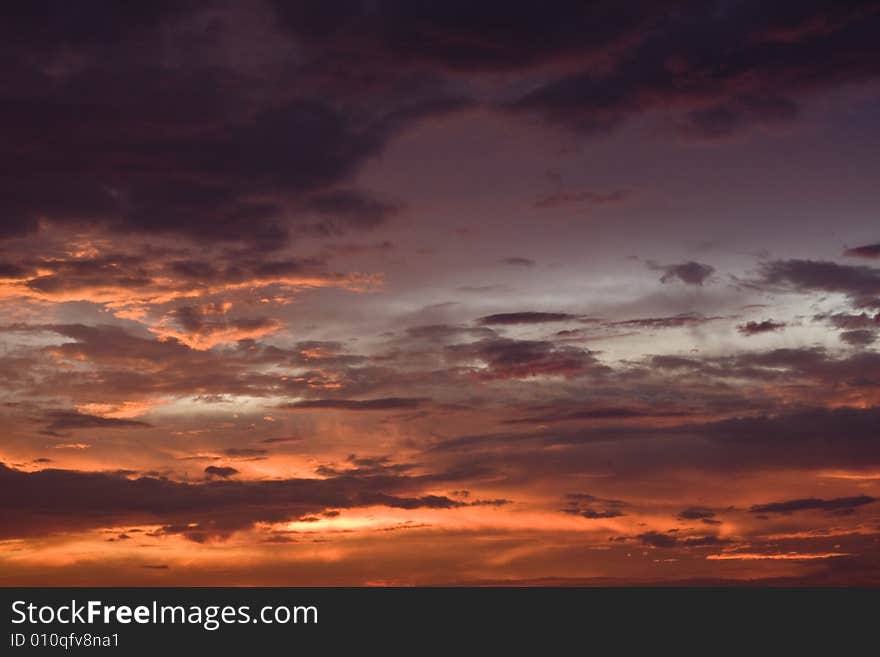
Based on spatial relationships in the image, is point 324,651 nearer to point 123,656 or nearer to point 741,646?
point 123,656

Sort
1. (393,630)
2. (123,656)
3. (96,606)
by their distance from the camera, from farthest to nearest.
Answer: (393,630) → (123,656) → (96,606)

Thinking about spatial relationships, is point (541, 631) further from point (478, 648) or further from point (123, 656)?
point (123, 656)

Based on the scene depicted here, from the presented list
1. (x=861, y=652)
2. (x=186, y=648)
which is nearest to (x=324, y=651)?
(x=186, y=648)

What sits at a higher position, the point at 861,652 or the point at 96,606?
the point at 96,606

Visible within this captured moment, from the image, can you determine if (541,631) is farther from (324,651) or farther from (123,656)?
(123,656)

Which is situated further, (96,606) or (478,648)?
(478,648)

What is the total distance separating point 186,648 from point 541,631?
65.9 meters

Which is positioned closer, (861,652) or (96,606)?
(96,606)

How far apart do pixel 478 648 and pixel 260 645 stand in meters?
36.6

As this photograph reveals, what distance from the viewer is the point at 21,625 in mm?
150000

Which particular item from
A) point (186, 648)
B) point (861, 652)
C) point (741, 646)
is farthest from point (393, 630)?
point (861, 652)

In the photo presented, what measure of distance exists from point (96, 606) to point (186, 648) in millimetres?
31239

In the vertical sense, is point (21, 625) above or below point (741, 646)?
above

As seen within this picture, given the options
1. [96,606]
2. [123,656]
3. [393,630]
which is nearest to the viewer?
[96,606]
